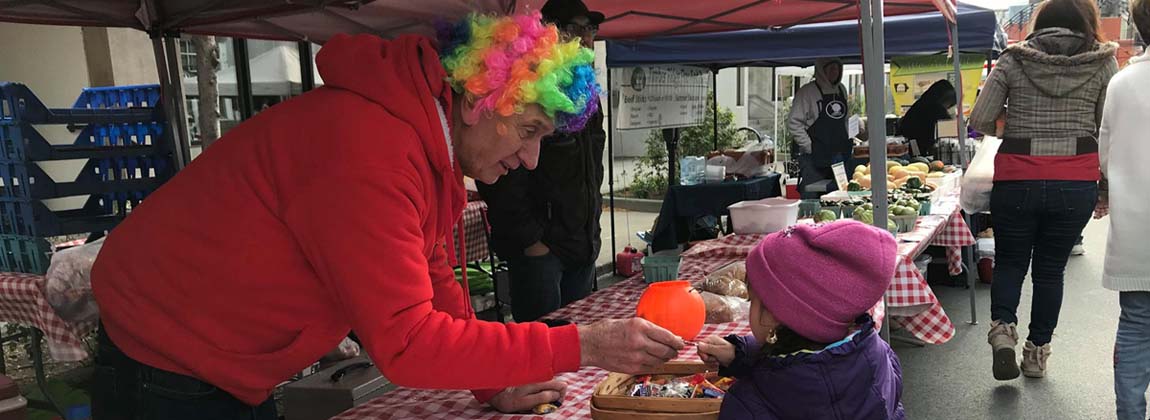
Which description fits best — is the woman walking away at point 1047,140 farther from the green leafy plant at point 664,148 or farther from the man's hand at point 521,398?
the green leafy plant at point 664,148

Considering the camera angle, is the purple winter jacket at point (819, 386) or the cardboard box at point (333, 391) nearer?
the purple winter jacket at point (819, 386)

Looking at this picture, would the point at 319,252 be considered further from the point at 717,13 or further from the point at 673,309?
the point at 717,13

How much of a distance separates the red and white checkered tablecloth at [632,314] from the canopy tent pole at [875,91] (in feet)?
1.18

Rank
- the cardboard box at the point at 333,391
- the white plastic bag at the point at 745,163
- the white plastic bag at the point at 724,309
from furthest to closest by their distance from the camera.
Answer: the white plastic bag at the point at 745,163 → the white plastic bag at the point at 724,309 → the cardboard box at the point at 333,391

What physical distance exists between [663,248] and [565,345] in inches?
206

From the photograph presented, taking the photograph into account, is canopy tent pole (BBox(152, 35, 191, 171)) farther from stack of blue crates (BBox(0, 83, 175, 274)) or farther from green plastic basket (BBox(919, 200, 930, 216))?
green plastic basket (BBox(919, 200, 930, 216))

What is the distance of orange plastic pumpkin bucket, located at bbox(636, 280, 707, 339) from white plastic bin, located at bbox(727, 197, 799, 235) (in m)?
1.89

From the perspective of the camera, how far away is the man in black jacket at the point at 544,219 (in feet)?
11.1

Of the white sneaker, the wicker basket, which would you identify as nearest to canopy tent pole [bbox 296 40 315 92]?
the wicker basket

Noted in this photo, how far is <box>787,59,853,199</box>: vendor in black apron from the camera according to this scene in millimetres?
7246

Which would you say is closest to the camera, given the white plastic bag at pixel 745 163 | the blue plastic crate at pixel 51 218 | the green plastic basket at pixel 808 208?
the blue plastic crate at pixel 51 218

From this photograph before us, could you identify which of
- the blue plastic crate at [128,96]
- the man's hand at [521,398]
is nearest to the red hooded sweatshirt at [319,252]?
the man's hand at [521,398]

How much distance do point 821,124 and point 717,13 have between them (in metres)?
3.02

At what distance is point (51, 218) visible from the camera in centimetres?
321
